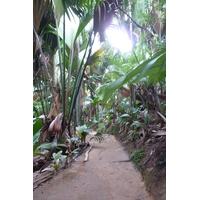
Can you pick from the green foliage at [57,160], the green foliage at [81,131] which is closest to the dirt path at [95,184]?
the green foliage at [57,160]

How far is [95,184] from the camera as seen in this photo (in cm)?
104

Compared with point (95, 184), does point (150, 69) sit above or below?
above

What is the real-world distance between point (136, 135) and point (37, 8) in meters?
1.60

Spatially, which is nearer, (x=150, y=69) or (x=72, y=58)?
(x=150, y=69)

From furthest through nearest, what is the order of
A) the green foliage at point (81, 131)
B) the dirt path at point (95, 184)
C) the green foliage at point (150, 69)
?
the green foliage at point (81, 131) < the dirt path at point (95, 184) < the green foliage at point (150, 69)

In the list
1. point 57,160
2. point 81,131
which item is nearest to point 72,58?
point 81,131

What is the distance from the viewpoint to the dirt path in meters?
0.91

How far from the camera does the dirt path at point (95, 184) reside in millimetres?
905

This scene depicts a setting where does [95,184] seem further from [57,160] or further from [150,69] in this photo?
[150,69]

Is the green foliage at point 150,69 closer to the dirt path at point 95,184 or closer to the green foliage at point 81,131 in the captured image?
the dirt path at point 95,184

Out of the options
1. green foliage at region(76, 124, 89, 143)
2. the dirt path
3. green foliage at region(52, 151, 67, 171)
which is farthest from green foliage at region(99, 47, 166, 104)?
green foliage at region(76, 124, 89, 143)
